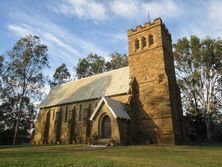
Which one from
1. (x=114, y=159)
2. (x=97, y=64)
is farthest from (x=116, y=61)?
(x=114, y=159)

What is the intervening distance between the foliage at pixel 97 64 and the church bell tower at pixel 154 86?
54.9 feet

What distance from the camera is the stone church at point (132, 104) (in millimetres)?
25344

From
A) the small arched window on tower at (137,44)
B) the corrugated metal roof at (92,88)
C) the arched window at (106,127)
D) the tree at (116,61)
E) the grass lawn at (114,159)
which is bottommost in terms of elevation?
the grass lawn at (114,159)

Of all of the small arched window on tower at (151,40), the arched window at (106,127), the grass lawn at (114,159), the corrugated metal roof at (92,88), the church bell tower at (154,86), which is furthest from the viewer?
the corrugated metal roof at (92,88)

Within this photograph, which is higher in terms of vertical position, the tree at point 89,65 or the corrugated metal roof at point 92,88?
the tree at point 89,65

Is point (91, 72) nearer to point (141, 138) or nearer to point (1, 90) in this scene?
point (1, 90)

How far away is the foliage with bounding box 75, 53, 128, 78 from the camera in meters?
49.0

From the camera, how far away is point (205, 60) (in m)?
33.7

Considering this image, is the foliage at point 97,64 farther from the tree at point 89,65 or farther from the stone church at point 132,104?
the stone church at point 132,104

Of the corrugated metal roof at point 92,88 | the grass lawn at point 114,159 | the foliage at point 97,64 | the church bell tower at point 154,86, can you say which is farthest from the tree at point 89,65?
the grass lawn at point 114,159

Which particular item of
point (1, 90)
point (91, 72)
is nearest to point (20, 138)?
point (1, 90)

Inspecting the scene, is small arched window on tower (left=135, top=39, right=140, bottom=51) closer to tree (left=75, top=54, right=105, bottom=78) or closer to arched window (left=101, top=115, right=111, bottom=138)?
arched window (left=101, top=115, right=111, bottom=138)

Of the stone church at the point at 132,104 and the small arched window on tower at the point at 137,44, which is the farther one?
the small arched window on tower at the point at 137,44

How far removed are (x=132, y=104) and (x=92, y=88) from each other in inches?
362
